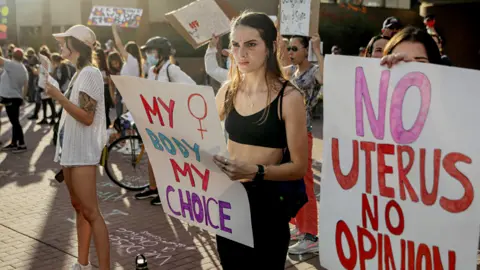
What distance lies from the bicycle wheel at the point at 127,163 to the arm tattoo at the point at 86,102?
3.64 meters

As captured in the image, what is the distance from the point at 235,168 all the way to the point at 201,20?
11.5ft

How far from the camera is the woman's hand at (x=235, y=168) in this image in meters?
2.46

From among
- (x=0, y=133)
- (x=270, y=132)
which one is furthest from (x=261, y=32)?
(x=0, y=133)

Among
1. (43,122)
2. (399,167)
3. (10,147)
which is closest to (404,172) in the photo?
(399,167)

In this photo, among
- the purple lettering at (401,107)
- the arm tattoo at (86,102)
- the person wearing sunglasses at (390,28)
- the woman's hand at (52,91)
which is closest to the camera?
the purple lettering at (401,107)

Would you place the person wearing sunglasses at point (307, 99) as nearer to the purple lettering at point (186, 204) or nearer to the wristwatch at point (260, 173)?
the purple lettering at point (186, 204)

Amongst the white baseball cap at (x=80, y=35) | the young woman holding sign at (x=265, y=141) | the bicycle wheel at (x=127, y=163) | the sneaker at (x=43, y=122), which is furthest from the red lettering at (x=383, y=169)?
the sneaker at (x=43, y=122)

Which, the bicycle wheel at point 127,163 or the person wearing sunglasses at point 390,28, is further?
the bicycle wheel at point 127,163

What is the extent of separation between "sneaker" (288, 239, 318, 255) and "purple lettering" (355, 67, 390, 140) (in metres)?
2.97

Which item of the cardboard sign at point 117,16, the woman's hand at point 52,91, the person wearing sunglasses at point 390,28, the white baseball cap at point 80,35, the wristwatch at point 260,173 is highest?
the cardboard sign at point 117,16

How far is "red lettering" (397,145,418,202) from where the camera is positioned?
210 centimetres

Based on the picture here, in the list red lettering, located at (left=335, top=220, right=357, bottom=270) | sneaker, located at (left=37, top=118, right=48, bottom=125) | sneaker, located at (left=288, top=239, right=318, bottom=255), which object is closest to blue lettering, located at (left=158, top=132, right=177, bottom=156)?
red lettering, located at (left=335, top=220, right=357, bottom=270)

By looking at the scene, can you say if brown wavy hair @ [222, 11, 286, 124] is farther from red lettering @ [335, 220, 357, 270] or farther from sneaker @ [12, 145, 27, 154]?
sneaker @ [12, 145, 27, 154]

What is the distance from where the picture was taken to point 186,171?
9.06ft
